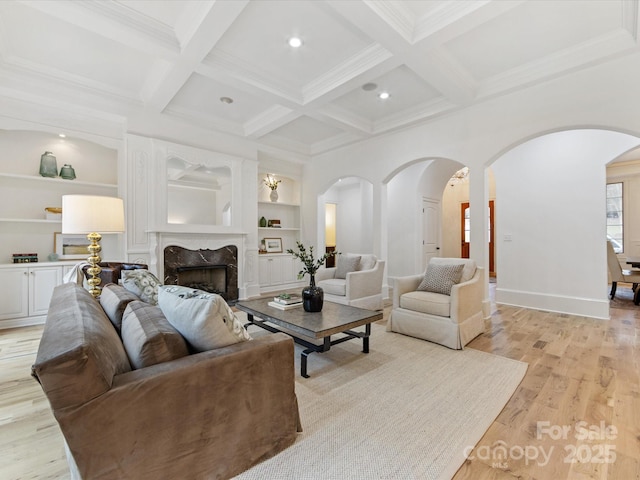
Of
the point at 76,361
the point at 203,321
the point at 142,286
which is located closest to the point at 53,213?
the point at 142,286

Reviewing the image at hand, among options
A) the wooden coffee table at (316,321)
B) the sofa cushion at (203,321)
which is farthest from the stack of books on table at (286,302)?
the sofa cushion at (203,321)

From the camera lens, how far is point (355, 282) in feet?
13.8

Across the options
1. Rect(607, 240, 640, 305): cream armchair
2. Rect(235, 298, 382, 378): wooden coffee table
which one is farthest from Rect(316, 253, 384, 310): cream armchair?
Rect(607, 240, 640, 305): cream armchair

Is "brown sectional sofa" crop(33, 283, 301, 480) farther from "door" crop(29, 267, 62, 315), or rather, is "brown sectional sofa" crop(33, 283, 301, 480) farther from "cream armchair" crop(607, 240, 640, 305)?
"cream armchair" crop(607, 240, 640, 305)

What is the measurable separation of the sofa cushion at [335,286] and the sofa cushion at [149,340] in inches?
114

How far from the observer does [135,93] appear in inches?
164

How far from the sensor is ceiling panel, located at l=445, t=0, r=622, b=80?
8.41 ft

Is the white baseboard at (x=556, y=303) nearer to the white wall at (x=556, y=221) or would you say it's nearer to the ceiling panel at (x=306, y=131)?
the white wall at (x=556, y=221)

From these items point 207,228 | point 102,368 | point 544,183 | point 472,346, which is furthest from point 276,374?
point 544,183

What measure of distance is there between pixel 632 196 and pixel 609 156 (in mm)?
3784

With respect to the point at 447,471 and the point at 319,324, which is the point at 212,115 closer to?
the point at 319,324

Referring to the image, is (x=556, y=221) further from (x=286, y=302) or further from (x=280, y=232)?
(x=280, y=232)

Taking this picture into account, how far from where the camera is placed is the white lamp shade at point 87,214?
2336 mm

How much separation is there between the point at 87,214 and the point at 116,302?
103 cm
